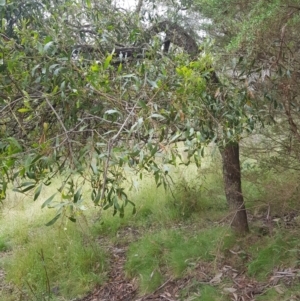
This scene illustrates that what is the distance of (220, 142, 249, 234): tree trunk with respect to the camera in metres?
4.08

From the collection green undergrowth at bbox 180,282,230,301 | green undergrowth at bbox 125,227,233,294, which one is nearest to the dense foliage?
green undergrowth at bbox 180,282,230,301

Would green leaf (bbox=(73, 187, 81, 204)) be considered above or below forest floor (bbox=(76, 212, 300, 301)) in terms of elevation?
above

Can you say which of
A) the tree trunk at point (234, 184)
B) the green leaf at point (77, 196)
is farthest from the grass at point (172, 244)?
the green leaf at point (77, 196)

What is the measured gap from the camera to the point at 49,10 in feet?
11.4

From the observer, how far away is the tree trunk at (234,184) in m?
4.08

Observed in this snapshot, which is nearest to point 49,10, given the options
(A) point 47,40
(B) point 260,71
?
(A) point 47,40

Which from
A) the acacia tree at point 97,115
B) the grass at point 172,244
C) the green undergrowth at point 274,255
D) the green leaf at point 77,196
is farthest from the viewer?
the grass at point 172,244

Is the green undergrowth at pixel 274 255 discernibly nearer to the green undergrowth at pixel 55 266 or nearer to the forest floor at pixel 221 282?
the forest floor at pixel 221 282

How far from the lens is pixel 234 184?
4.17 meters

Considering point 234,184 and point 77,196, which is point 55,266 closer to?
Result: point 234,184

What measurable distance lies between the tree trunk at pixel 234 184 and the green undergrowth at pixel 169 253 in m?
0.20

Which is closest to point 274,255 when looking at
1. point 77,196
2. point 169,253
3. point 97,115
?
point 169,253

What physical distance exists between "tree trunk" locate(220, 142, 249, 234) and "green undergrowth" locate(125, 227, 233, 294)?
196 mm

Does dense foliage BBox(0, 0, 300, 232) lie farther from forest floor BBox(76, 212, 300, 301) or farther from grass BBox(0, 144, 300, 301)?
forest floor BBox(76, 212, 300, 301)
